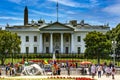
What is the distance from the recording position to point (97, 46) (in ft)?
223

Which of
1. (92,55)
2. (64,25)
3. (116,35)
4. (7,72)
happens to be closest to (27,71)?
(7,72)

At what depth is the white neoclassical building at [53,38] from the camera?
319 ft

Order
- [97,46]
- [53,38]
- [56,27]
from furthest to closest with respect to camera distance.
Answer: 1. [53,38]
2. [56,27]
3. [97,46]

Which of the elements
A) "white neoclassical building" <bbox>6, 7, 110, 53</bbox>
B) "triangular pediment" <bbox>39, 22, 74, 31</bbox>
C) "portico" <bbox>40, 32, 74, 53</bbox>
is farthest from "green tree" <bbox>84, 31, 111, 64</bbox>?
"portico" <bbox>40, 32, 74, 53</bbox>

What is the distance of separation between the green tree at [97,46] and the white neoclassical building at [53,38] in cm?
2339

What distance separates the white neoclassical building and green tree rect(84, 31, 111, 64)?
23391 millimetres

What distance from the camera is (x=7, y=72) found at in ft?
127

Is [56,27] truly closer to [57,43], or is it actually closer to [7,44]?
[57,43]

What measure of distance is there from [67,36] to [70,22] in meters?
6.66

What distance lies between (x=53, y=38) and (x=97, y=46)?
32.5 m

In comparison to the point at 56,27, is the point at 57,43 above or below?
below

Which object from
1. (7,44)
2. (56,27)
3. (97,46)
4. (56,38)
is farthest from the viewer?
(56,38)

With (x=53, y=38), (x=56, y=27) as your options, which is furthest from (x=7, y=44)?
(x=53, y=38)

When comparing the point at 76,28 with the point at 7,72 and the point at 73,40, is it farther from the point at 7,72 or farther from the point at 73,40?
the point at 7,72
